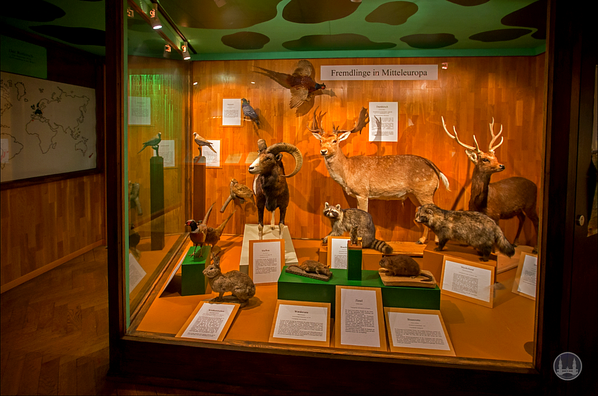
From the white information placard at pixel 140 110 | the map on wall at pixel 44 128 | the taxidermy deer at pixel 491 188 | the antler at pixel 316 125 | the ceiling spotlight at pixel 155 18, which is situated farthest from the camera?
the antler at pixel 316 125

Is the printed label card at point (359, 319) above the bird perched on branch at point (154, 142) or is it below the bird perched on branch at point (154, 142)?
below

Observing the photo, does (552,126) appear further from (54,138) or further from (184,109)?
(54,138)

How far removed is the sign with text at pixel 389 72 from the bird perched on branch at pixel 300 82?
25 centimetres

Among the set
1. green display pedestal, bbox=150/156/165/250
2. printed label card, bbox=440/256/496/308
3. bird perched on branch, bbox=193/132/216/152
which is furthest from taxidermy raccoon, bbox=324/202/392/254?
green display pedestal, bbox=150/156/165/250

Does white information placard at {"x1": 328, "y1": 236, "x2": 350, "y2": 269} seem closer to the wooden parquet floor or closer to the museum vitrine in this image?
the museum vitrine

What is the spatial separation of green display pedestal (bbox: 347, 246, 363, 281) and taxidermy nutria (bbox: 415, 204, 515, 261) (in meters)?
0.82

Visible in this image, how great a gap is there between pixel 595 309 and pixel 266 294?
6.48 feet

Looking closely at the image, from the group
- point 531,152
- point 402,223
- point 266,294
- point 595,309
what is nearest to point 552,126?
point 531,152

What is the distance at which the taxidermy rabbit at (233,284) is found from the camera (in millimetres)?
2477

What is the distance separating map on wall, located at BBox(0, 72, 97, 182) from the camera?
10.2ft

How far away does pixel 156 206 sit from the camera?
9.98 feet

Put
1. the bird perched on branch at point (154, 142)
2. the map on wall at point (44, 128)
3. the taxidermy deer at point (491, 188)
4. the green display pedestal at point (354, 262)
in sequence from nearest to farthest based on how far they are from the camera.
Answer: the green display pedestal at point (354, 262)
the bird perched on branch at point (154, 142)
the taxidermy deer at point (491, 188)
the map on wall at point (44, 128)

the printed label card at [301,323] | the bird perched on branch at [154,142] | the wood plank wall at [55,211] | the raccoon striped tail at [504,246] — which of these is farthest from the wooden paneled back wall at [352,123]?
the wood plank wall at [55,211]

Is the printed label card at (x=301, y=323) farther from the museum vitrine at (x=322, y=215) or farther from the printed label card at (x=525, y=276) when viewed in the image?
the printed label card at (x=525, y=276)
